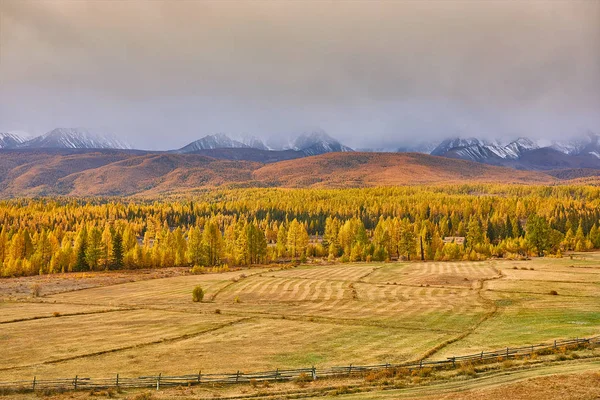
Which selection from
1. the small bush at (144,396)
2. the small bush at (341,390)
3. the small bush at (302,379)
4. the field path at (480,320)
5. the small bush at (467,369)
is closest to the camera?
the small bush at (144,396)

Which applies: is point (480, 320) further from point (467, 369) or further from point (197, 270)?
point (197, 270)

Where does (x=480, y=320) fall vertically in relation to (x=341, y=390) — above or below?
below

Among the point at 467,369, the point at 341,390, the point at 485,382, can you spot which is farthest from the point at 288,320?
the point at 485,382

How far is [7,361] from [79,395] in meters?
15.0

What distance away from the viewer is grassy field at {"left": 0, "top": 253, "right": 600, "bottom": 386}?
47125mm

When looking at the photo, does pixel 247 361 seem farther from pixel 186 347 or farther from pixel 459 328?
pixel 459 328

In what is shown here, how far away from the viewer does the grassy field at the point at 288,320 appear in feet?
155

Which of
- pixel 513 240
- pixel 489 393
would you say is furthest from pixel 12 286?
pixel 513 240

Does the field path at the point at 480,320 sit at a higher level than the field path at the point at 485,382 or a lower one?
lower

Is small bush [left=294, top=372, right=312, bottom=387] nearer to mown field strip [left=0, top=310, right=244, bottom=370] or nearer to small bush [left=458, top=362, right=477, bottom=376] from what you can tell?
small bush [left=458, top=362, right=477, bottom=376]

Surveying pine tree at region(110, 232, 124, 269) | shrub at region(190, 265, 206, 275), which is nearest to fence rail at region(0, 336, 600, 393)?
shrub at region(190, 265, 206, 275)

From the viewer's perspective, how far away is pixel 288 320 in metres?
64.8

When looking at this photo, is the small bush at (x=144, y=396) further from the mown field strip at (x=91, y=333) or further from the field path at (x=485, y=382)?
the mown field strip at (x=91, y=333)

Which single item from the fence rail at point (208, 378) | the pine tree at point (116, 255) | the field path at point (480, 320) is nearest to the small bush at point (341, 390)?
the fence rail at point (208, 378)
